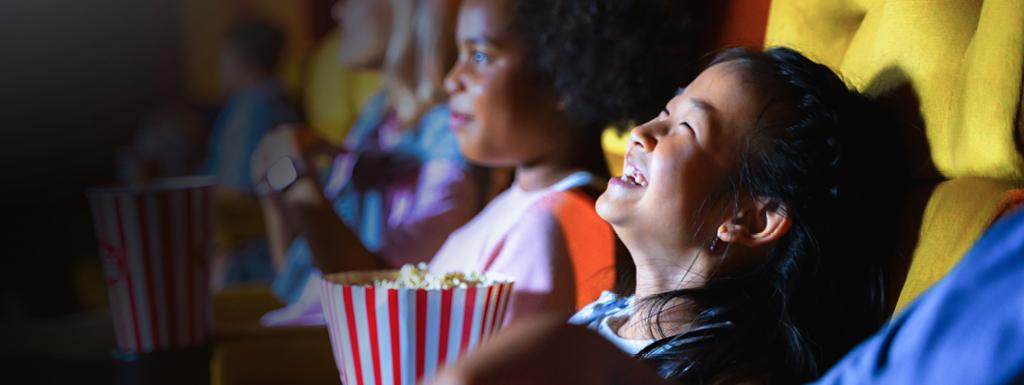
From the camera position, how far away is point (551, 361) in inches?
16.8

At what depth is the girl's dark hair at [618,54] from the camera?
→ 1002mm

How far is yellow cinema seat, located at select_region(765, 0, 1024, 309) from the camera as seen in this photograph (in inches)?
22.9

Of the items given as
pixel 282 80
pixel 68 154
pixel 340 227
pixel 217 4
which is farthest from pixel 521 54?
pixel 68 154

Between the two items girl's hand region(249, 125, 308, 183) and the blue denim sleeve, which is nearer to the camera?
the blue denim sleeve

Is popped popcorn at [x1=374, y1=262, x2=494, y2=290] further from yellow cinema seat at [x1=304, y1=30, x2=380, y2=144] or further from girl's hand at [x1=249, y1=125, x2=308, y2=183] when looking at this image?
yellow cinema seat at [x1=304, y1=30, x2=380, y2=144]

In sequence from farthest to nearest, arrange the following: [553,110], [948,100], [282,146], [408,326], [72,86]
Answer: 1. [72,86]
2. [282,146]
3. [553,110]
4. [408,326]
5. [948,100]

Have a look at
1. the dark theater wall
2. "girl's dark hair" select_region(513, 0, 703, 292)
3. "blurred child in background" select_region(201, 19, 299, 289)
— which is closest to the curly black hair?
"girl's dark hair" select_region(513, 0, 703, 292)

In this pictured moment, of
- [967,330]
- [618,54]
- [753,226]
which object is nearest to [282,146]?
[618,54]

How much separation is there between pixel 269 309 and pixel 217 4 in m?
1.16

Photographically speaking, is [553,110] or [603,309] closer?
[603,309]

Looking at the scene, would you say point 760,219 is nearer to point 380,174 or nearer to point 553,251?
point 553,251

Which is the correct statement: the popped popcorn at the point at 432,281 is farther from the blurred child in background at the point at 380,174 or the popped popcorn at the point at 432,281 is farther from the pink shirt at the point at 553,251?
the blurred child in background at the point at 380,174

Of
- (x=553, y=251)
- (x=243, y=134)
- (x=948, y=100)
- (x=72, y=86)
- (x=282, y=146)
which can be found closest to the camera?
(x=948, y=100)

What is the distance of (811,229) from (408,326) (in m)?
0.29
